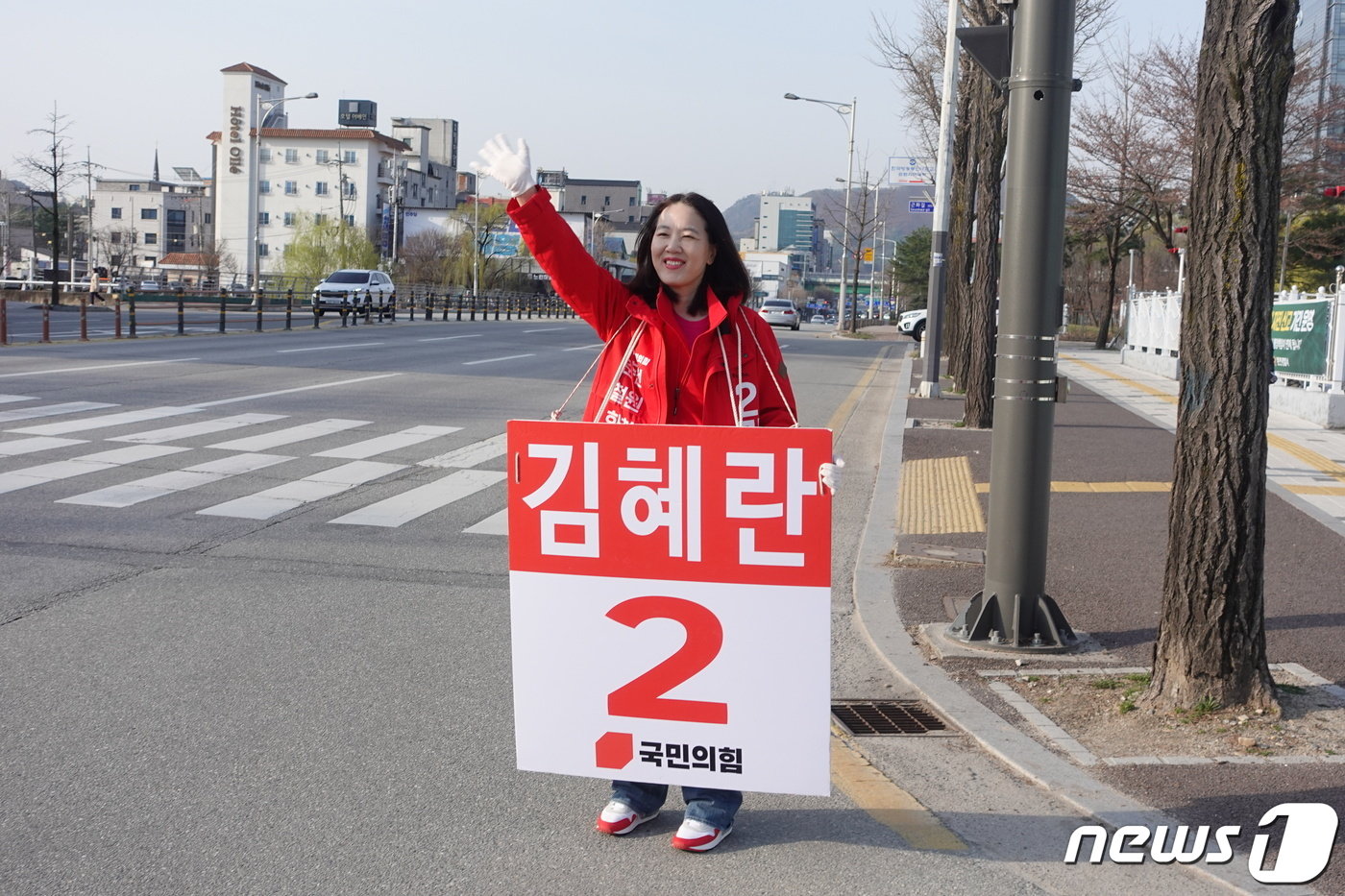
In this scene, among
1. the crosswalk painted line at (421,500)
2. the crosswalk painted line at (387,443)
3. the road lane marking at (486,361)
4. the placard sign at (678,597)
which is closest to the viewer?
the placard sign at (678,597)

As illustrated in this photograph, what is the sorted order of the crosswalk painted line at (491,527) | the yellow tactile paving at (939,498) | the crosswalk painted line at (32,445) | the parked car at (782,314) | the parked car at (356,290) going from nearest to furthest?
the crosswalk painted line at (491,527), the yellow tactile paving at (939,498), the crosswalk painted line at (32,445), the parked car at (356,290), the parked car at (782,314)

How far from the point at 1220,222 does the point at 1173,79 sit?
A: 111 ft

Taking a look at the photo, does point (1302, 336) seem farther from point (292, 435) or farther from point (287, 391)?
point (287, 391)

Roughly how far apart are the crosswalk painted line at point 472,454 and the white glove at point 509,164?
24.9ft

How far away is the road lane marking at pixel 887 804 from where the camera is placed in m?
3.91

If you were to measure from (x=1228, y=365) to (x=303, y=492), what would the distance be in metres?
6.81

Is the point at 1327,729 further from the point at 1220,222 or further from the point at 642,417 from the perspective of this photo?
the point at 642,417

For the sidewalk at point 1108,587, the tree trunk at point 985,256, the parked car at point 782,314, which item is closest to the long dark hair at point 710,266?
the sidewalk at point 1108,587

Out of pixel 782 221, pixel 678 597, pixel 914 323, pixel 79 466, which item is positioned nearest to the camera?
pixel 678 597

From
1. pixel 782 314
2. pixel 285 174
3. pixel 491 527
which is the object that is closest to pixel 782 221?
pixel 285 174

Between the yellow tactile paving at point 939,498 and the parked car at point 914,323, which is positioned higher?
the parked car at point 914,323

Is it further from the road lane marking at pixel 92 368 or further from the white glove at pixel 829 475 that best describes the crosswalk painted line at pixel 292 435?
the white glove at pixel 829 475

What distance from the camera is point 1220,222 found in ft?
15.8

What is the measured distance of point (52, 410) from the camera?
45.0 ft
